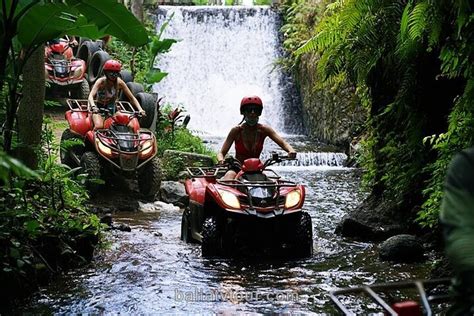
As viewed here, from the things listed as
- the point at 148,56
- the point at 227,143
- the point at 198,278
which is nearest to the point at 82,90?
the point at 148,56

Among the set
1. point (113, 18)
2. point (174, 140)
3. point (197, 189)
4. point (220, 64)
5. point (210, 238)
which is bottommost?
point (174, 140)

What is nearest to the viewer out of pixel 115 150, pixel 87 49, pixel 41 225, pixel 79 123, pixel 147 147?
pixel 41 225

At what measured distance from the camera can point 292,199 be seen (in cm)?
601

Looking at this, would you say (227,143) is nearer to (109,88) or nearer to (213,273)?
(213,273)

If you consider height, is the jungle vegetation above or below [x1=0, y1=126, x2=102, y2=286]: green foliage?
above

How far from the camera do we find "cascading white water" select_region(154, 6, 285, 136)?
1989cm

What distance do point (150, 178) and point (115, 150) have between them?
84 centimetres

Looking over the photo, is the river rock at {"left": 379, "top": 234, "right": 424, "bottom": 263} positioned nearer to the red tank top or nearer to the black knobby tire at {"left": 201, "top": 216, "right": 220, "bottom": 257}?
the black knobby tire at {"left": 201, "top": 216, "right": 220, "bottom": 257}

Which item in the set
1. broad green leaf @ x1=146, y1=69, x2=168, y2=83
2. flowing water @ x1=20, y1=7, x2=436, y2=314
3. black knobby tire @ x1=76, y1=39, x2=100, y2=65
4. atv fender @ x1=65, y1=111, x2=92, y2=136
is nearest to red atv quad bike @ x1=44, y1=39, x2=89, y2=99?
black knobby tire @ x1=76, y1=39, x2=100, y2=65

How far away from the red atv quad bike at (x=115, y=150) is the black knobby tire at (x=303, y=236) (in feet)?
10.7

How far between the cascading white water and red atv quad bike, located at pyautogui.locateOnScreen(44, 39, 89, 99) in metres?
5.59

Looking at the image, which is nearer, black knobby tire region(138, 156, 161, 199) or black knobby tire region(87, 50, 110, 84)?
black knobby tire region(138, 156, 161, 199)

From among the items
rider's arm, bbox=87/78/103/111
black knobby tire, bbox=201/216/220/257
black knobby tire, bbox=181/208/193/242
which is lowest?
black knobby tire, bbox=181/208/193/242

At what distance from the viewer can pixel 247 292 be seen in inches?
192
